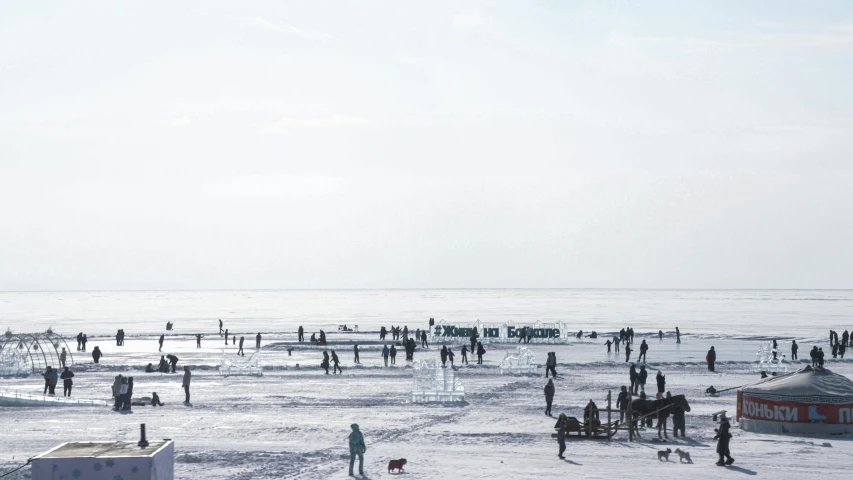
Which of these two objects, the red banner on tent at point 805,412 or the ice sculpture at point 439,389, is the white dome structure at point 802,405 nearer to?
the red banner on tent at point 805,412

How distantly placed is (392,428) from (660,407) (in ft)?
25.5

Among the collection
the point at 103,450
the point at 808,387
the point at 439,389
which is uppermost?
the point at 103,450

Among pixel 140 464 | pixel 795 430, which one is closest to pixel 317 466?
pixel 140 464

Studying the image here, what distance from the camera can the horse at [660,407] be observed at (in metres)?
26.4

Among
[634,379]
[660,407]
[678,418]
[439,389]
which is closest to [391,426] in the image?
[439,389]

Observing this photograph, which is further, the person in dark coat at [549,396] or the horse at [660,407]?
the person in dark coat at [549,396]

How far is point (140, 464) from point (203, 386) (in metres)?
26.7

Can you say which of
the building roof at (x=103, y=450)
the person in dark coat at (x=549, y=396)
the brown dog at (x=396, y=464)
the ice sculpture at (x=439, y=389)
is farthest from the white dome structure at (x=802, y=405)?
the building roof at (x=103, y=450)

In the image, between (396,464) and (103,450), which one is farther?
(396,464)

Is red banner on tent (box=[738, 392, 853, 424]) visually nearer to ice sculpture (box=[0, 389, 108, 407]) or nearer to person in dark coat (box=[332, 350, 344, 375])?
ice sculpture (box=[0, 389, 108, 407])

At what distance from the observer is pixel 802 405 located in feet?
89.1

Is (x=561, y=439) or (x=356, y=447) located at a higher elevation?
(x=356, y=447)

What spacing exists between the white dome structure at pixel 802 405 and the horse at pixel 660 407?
7.29 feet

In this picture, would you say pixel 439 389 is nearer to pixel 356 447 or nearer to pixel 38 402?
pixel 356 447
